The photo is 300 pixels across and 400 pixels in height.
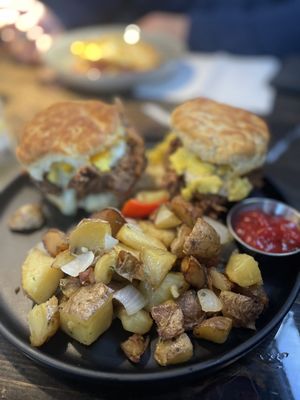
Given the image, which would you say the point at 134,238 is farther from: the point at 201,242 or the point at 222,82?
the point at 222,82

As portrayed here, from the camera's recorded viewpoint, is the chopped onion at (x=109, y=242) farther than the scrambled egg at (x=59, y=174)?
No

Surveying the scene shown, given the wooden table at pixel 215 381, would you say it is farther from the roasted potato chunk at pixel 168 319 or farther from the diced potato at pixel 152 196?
the diced potato at pixel 152 196

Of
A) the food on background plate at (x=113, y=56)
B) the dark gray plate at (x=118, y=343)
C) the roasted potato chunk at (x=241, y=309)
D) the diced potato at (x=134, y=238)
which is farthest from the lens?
the food on background plate at (x=113, y=56)

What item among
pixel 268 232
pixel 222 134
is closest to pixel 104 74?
pixel 222 134

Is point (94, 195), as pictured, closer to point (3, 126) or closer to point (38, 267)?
point (38, 267)

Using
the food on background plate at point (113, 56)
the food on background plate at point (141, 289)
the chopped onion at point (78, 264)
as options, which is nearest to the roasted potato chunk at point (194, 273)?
the food on background plate at point (141, 289)

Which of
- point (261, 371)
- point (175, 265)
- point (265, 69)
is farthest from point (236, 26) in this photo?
point (261, 371)
